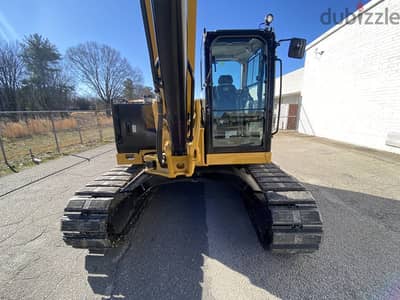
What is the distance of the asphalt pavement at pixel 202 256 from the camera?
180 cm

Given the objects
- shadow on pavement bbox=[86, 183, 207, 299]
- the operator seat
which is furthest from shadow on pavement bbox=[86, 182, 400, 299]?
the operator seat

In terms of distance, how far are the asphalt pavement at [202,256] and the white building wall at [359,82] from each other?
5.49 metres

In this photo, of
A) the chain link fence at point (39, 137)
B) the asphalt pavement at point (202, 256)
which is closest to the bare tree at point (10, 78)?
the chain link fence at point (39, 137)

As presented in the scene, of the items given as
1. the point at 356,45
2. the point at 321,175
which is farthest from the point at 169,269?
the point at 356,45

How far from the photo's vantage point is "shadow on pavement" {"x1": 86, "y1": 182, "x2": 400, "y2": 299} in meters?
1.81

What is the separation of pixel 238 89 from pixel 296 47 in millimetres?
851

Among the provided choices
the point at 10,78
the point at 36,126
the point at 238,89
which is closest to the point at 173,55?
the point at 238,89

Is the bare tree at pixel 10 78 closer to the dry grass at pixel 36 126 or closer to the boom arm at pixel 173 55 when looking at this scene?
the dry grass at pixel 36 126

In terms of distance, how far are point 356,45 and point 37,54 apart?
40.8 meters

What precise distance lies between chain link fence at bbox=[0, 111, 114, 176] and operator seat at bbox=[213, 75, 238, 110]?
7015 mm

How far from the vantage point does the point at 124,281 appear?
1907 mm

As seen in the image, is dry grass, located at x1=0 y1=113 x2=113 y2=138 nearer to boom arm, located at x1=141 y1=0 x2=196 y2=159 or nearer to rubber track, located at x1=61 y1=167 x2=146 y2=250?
rubber track, located at x1=61 y1=167 x2=146 y2=250

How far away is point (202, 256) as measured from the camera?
2.22 metres

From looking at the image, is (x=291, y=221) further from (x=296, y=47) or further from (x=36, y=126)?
(x=36, y=126)
